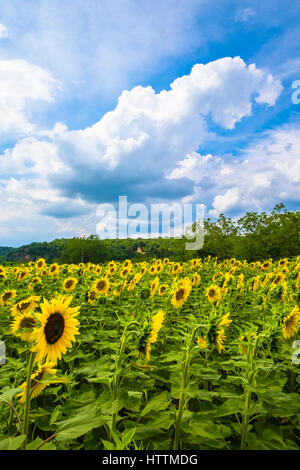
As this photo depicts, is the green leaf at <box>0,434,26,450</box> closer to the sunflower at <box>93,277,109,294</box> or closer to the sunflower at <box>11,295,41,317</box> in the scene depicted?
the sunflower at <box>11,295,41,317</box>

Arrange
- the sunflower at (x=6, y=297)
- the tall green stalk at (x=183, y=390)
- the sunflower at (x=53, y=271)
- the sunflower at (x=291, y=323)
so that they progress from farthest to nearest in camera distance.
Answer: the sunflower at (x=53, y=271) → the sunflower at (x=6, y=297) → the sunflower at (x=291, y=323) → the tall green stalk at (x=183, y=390)

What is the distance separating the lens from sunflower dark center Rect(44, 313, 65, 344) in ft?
6.51

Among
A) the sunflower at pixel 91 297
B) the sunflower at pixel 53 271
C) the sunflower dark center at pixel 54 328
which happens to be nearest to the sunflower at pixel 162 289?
the sunflower at pixel 91 297

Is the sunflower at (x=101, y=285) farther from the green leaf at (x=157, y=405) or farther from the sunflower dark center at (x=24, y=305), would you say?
the green leaf at (x=157, y=405)

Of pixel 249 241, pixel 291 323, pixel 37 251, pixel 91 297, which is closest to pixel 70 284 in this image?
pixel 91 297

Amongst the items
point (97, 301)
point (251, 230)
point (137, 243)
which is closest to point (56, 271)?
point (97, 301)

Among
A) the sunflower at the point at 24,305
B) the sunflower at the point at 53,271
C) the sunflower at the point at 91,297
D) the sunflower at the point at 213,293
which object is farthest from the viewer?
the sunflower at the point at 53,271

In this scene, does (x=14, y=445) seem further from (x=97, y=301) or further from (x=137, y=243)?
(x=137, y=243)

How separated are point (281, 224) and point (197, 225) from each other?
40.8 ft

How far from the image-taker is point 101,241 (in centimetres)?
5628

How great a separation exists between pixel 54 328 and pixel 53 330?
2cm

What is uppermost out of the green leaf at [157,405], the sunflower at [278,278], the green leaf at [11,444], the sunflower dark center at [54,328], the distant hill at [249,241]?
the distant hill at [249,241]

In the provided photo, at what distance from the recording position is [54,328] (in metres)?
2.04

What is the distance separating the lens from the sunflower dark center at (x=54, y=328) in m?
1.98
